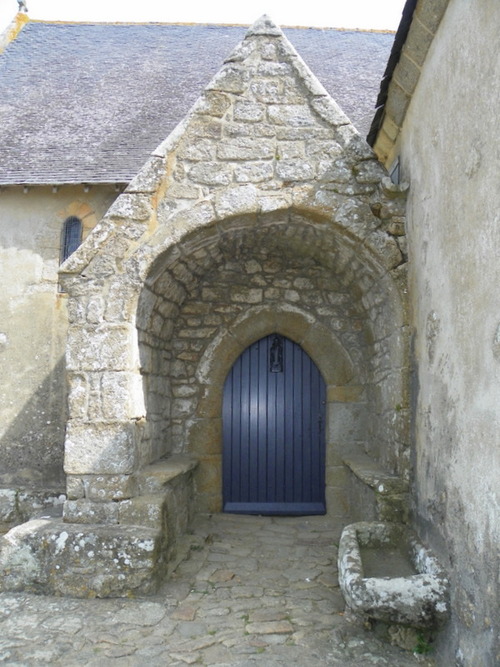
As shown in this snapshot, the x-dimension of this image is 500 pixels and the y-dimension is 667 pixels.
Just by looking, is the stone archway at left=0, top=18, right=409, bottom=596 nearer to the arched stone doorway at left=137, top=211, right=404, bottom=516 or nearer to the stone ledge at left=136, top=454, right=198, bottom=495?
the stone ledge at left=136, top=454, right=198, bottom=495

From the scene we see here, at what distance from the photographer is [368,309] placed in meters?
5.12

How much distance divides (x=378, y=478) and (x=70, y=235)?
439 centimetres

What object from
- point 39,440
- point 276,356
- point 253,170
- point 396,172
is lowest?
point 39,440

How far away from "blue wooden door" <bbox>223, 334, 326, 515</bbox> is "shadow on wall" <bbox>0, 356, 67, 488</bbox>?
191 cm

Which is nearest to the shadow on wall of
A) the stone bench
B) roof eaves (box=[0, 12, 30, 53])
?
the stone bench

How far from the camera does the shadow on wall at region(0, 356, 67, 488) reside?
6.33 m

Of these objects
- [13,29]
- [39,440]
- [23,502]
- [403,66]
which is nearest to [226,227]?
[403,66]

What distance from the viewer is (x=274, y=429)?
5.86 m

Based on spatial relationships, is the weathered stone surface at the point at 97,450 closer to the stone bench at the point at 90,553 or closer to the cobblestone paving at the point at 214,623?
the stone bench at the point at 90,553

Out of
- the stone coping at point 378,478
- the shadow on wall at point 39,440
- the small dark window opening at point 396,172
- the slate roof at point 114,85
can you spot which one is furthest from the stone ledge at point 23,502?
the small dark window opening at point 396,172

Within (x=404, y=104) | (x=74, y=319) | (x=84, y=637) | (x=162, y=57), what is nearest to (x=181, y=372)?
(x=74, y=319)

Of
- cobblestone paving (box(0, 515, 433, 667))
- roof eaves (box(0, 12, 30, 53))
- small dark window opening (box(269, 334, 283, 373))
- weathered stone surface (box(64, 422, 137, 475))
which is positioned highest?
roof eaves (box(0, 12, 30, 53))

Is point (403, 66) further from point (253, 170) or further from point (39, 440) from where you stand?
point (39, 440)

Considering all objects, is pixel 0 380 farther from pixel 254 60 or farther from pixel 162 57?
pixel 162 57
